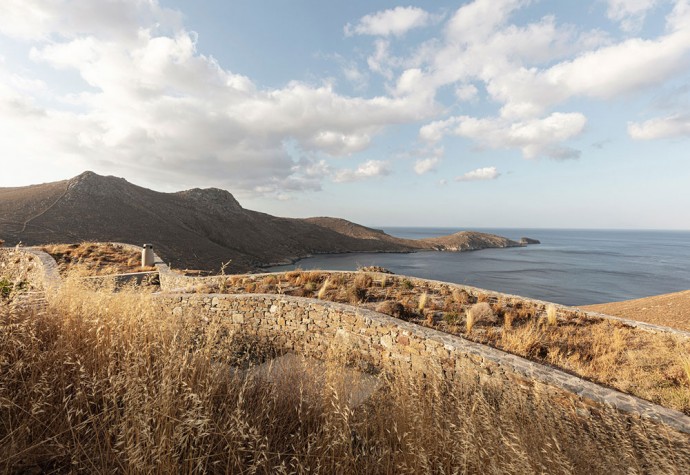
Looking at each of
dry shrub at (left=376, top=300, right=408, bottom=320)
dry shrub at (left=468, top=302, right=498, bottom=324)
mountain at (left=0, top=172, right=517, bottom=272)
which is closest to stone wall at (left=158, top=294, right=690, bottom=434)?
dry shrub at (left=376, top=300, right=408, bottom=320)

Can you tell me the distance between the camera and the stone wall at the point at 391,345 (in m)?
3.54

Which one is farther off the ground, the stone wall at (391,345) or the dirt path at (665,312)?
the stone wall at (391,345)

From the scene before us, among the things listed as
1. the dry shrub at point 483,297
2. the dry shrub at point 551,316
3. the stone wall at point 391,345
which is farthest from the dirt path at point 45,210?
the dry shrub at point 551,316

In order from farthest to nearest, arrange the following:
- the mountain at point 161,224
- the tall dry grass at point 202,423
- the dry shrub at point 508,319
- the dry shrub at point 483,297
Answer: the mountain at point 161,224
the dry shrub at point 483,297
the dry shrub at point 508,319
the tall dry grass at point 202,423

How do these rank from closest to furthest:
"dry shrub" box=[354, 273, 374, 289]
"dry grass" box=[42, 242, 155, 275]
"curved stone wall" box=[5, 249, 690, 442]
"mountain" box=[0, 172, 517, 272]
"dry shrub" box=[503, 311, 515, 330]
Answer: "curved stone wall" box=[5, 249, 690, 442]
"dry shrub" box=[503, 311, 515, 330]
"dry shrub" box=[354, 273, 374, 289]
"dry grass" box=[42, 242, 155, 275]
"mountain" box=[0, 172, 517, 272]

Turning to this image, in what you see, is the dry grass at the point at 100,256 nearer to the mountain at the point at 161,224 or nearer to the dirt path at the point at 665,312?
the mountain at the point at 161,224

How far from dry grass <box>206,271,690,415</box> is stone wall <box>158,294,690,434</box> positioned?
1.08 m

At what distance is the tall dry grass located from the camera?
6.25 feet

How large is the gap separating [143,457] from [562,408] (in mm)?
4444

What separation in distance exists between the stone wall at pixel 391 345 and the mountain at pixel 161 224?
2496 centimetres

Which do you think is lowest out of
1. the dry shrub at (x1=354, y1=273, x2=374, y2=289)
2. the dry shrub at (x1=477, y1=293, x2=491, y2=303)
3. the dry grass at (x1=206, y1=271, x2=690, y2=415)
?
the dry grass at (x1=206, y1=271, x2=690, y2=415)

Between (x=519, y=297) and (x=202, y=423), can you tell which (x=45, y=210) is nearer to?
(x=202, y=423)

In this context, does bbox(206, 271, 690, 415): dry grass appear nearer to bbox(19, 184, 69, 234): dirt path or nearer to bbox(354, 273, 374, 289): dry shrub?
bbox(354, 273, 374, 289): dry shrub

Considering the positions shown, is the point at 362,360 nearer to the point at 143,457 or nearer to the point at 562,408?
the point at 562,408
